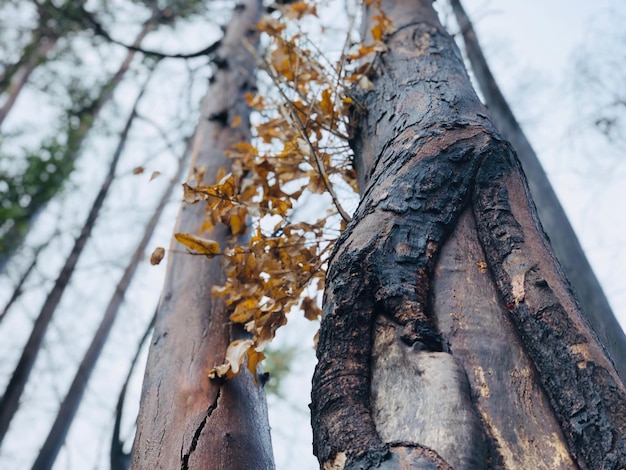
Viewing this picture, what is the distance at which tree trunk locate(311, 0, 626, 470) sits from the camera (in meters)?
0.95

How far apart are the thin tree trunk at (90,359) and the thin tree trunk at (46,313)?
575 mm

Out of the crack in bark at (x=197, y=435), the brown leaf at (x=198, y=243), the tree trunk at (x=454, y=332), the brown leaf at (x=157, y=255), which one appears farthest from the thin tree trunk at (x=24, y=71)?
the tree trunk at (x=454, y=332)

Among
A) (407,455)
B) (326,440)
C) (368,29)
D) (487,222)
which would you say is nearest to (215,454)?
(326,440)

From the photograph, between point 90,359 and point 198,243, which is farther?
point 90,359

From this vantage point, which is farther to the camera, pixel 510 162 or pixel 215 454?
pixel 215 454

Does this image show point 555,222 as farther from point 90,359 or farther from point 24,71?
point 24,71

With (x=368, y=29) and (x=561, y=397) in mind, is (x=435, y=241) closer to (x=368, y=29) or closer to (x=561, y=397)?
(x=561, y=397)

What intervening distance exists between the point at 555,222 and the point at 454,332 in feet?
7.93

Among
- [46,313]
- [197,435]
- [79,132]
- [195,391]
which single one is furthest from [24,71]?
[197,435]

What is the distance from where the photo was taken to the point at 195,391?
1915 millimetres

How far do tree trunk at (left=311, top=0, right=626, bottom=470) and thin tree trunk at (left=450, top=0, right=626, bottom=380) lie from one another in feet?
2.43

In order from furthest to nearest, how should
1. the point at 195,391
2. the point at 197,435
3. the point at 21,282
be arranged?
the point at 21,282 → the point at 195,391 → the point at 197,435

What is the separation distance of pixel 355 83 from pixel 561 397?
4.70ft

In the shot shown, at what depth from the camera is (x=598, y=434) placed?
0.92 metres
